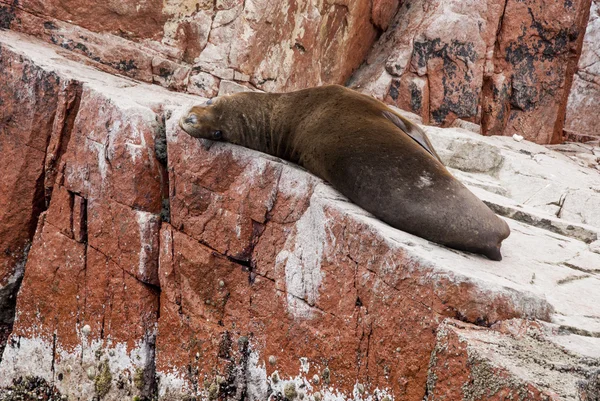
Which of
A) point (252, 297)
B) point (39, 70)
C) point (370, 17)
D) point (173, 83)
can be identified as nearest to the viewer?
point (252, 297)

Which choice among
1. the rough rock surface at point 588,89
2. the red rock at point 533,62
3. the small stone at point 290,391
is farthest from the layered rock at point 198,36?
the rough rock surface at point 588,89

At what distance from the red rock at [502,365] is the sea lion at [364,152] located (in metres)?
0.76

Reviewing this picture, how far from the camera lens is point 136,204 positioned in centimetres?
478

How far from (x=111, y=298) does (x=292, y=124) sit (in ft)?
6.22

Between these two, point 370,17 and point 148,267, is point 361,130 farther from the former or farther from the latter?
point 370,17

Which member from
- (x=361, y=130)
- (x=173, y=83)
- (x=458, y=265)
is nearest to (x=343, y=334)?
(x=458, y=265)

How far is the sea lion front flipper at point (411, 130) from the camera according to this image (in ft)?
14.8

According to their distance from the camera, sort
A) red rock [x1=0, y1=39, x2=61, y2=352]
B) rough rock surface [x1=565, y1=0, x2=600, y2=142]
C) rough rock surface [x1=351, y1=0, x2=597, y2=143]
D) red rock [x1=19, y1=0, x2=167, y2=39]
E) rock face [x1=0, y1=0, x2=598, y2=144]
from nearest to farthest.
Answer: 1. red rock [x1=0, y1=39, x2=61, y2=352]
2. red rock [x1=19, y1=0, x2=167, y2=39]
3. rock face [x1=0, y1=0, x2=598, y2=144]
4. rough rock surface [x1=351, y1=0, x2=597, y2=143]
5. rough rock surface [x1=565, y1=0, x2=600, y2=142]

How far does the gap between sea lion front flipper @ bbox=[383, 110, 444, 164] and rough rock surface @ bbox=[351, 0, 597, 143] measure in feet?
16.2

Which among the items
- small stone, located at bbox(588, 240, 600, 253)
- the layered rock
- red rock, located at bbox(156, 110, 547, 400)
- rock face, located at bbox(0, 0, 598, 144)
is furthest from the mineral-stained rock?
small stone, located at bbox(588, 240, 600, 253)

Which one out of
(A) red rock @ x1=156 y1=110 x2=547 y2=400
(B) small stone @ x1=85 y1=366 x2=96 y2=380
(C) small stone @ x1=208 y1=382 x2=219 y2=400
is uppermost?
(A) red rock @ x1=156 y1=110 x2=547 y2=400

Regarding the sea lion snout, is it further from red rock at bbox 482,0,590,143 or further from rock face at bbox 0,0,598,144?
red rock at bbox 482,0,590,143

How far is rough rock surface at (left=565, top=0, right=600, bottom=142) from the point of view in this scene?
16078 millimetres

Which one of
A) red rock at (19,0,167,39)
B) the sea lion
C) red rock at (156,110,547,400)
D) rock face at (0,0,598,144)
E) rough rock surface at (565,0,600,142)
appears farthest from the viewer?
rough rock surface at (565,0,600,142)
